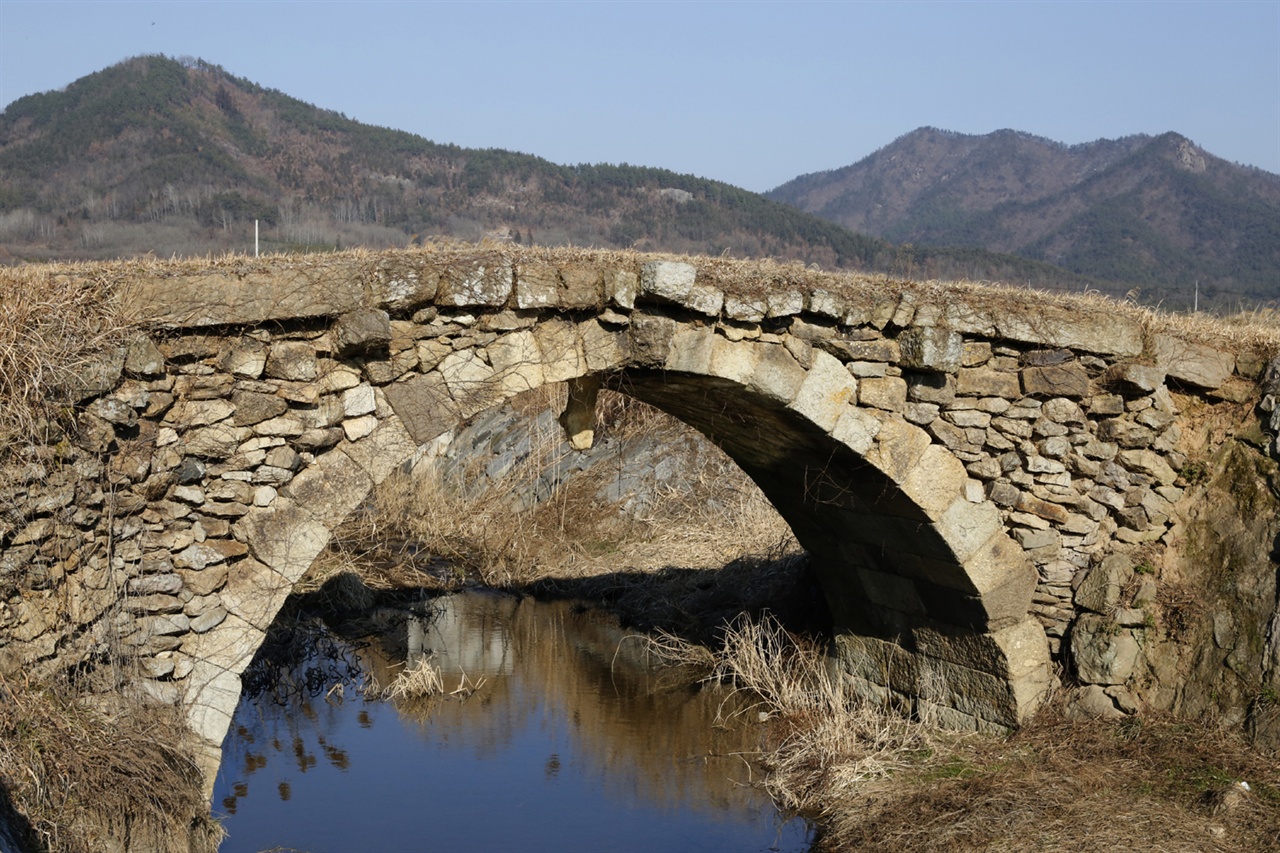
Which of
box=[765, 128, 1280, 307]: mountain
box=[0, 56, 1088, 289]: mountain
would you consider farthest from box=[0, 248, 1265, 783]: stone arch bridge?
box=[765, 128, 1280, 307]: mountain

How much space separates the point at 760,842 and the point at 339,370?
3124mm

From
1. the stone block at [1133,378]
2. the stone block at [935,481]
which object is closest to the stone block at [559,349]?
the stone block at [935,481]

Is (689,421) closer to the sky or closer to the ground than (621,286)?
closer to the ground

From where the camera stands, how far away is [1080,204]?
2293 inches

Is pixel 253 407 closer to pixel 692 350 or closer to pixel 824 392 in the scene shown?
pixel 692 350

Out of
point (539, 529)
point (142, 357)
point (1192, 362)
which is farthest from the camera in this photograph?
point (539, 529)

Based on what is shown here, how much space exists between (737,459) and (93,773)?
450 cm

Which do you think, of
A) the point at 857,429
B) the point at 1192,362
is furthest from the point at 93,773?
the point at 1192,362

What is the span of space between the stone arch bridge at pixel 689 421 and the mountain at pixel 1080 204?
46.3ft

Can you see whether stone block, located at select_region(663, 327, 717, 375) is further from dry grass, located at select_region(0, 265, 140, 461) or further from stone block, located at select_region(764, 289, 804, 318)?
dry grass, located at select_region(0, 265, 140, 461)

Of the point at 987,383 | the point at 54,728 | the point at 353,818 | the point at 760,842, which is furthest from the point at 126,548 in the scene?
the point at 987,383

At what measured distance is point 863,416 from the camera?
19.7ft

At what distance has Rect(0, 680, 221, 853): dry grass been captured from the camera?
4109mm

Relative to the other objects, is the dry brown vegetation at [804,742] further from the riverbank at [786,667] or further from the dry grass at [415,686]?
the dry grass at [415,686]
